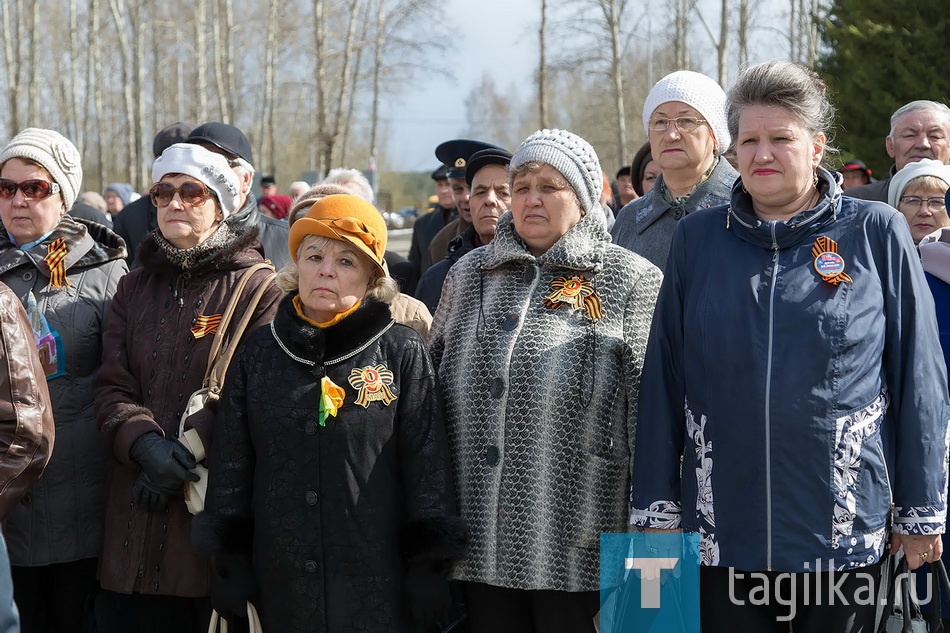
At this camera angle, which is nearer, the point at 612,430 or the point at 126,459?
the point at 612,430

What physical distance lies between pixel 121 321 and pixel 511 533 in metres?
1.81

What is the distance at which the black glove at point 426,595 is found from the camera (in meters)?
3.21

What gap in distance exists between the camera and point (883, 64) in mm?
14328

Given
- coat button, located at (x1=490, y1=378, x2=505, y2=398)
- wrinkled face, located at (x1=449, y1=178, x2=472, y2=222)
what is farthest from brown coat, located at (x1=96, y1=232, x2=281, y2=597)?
wrinkled face, located at (x1=449, y1=178, x2=472, y2=222)

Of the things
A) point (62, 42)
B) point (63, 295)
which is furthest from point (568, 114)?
point (63, 295)

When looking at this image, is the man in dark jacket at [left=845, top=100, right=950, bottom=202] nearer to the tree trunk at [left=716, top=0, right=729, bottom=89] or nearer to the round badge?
the round badge

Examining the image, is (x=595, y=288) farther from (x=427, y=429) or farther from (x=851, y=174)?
(x=851, y=174)

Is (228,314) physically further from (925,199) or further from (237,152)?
(925,199)

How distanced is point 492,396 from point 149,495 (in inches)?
52.9

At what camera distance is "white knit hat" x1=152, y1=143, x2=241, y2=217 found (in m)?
3.96

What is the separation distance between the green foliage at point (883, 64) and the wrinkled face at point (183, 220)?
11499 millimetres

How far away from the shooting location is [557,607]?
3283 mm

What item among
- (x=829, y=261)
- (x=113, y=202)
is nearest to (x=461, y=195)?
(x=829, y=261)

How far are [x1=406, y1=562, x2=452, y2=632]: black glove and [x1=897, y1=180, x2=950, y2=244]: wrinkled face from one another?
266 centimetres
